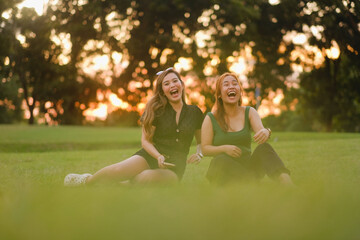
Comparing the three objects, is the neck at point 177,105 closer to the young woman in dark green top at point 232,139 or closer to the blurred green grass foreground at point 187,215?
the young woman in dark green top at point 232,139

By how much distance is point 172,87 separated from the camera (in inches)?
197

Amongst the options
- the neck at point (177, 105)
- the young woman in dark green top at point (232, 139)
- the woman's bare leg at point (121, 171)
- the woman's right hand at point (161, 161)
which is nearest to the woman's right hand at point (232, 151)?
the young woman in dark green top at point (232, 139)

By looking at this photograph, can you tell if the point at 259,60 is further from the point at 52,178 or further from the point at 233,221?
the point at 233,221

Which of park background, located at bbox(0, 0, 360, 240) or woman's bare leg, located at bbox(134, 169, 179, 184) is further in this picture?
park background, located at bbox(0, 0, 360, 240)

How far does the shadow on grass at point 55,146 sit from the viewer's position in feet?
51.1

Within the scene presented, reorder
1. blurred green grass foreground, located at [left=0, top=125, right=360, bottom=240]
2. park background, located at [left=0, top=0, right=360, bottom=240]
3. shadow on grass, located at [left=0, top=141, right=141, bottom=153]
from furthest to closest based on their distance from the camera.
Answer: shadow on grass, located at [left=0, top=141, right=141, bottom=153], park background, located at [left=0, top=0, right=360, bottom=240], blurred green grass foreground, located at [left=0, top=125, right=360, bottom=240]

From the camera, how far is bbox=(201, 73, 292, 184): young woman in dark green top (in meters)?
4.31

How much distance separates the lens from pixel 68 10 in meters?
21.7

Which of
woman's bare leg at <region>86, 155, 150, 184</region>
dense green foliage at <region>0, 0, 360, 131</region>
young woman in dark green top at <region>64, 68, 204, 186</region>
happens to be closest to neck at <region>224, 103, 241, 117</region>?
young woman in dark green top at <region>64, 68, 204, 186</region>

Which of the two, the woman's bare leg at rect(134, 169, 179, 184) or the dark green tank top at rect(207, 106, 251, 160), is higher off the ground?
the dark green tank top at rect(207, 106, 251, 160)

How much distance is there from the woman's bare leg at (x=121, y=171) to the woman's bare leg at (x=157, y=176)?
0.18m

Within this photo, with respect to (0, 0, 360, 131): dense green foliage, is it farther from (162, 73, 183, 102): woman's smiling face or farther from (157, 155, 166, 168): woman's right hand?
(157, 155, 166, 168): woman's right hand

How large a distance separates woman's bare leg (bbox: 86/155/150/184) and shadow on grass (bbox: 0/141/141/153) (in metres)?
11.1

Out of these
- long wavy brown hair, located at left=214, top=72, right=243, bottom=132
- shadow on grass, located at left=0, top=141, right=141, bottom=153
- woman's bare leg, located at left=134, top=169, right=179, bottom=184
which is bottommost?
shadow on grass, located at left=0, top=141, right=141, bottom=153
